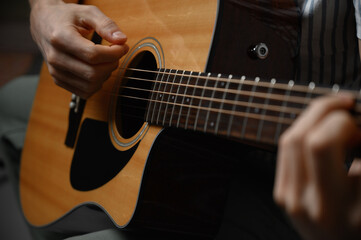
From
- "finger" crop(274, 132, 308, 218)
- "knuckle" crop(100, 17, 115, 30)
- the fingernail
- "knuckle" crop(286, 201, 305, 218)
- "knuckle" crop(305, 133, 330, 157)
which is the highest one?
"knuckle" crop(100, 17, 115, 30)

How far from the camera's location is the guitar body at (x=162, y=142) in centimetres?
61

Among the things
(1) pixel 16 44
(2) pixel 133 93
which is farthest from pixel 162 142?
(1) pixel 16 44

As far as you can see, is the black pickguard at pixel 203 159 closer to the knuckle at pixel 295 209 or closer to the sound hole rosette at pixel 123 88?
the sound hole rosette at pixel 123 88

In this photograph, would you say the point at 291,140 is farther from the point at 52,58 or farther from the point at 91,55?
the point at 52,58

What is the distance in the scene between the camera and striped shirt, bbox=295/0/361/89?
671 millimetres

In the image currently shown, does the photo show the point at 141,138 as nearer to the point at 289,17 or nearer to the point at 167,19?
the point at 167,19

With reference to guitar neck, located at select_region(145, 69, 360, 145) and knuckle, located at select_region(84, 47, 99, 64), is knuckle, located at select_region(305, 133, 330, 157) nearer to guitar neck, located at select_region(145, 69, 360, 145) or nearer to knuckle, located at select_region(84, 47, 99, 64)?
guitar neck, located at select_region(145, 69, 360, 145)

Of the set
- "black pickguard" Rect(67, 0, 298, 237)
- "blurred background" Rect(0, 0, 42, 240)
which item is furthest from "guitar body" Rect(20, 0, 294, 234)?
"blurred background" Rect(0, 0, 42, 240)

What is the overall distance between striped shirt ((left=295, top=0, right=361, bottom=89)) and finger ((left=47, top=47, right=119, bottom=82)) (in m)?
0.37

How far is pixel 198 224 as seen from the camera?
71 centimetres

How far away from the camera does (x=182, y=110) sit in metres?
0.57

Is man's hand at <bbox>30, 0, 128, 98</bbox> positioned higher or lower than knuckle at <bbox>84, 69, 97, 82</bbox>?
higher

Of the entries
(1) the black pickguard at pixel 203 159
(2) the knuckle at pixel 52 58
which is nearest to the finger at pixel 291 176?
(1) the black pickguard at pixel 203 159

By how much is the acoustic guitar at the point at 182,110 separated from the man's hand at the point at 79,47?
0.14ft
